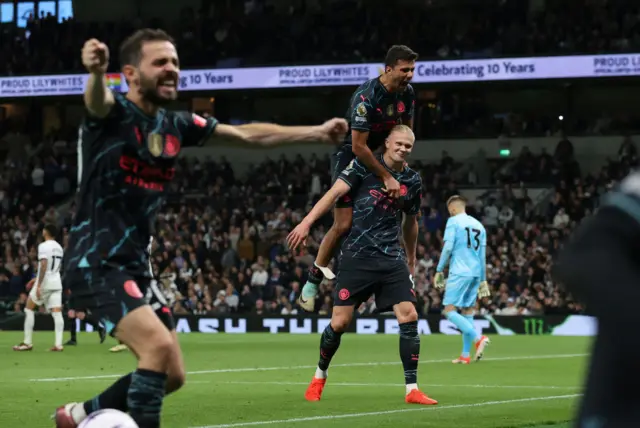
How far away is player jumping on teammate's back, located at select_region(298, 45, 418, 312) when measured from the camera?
35.9 feet

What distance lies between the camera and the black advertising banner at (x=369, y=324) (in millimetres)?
28516

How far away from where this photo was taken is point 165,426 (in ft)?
29.9

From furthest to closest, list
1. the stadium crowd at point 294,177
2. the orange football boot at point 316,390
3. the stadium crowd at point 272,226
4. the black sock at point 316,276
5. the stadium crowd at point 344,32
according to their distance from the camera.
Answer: the stadium crowd at point 344,32
the stadium crowd at point 294,177
the stadium crowd at point 272,226
the black sock at point 316,276
the orange football boot at point 316,390

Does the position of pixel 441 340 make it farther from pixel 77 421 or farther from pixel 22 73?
pixel 22 73

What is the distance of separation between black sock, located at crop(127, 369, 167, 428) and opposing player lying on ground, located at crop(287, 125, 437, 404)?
5.02m

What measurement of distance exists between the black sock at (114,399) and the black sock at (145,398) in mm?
442

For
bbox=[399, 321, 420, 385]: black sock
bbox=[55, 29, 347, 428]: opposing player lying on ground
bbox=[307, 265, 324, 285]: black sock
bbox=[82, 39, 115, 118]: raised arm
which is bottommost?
bbox=[399, 321, 420, 385]: black sock

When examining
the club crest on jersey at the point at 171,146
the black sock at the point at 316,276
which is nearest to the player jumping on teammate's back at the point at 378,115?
the black sock at the point at 316,276

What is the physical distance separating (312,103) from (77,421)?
38.9 metres

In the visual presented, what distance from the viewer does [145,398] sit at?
579 cm

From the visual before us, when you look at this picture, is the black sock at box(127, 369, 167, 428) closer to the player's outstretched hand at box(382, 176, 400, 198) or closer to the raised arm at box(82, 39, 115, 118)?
the raised arm at box(82, 39, 115, 118)

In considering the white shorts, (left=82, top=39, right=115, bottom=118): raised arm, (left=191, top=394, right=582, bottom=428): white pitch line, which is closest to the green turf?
(left=191, top=394, right=582, bottom=428): white pitch line

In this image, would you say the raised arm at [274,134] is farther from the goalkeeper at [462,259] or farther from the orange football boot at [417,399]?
the goalkeeper at [462,259]

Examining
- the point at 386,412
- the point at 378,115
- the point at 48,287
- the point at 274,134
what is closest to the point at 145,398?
the point at 274,134
